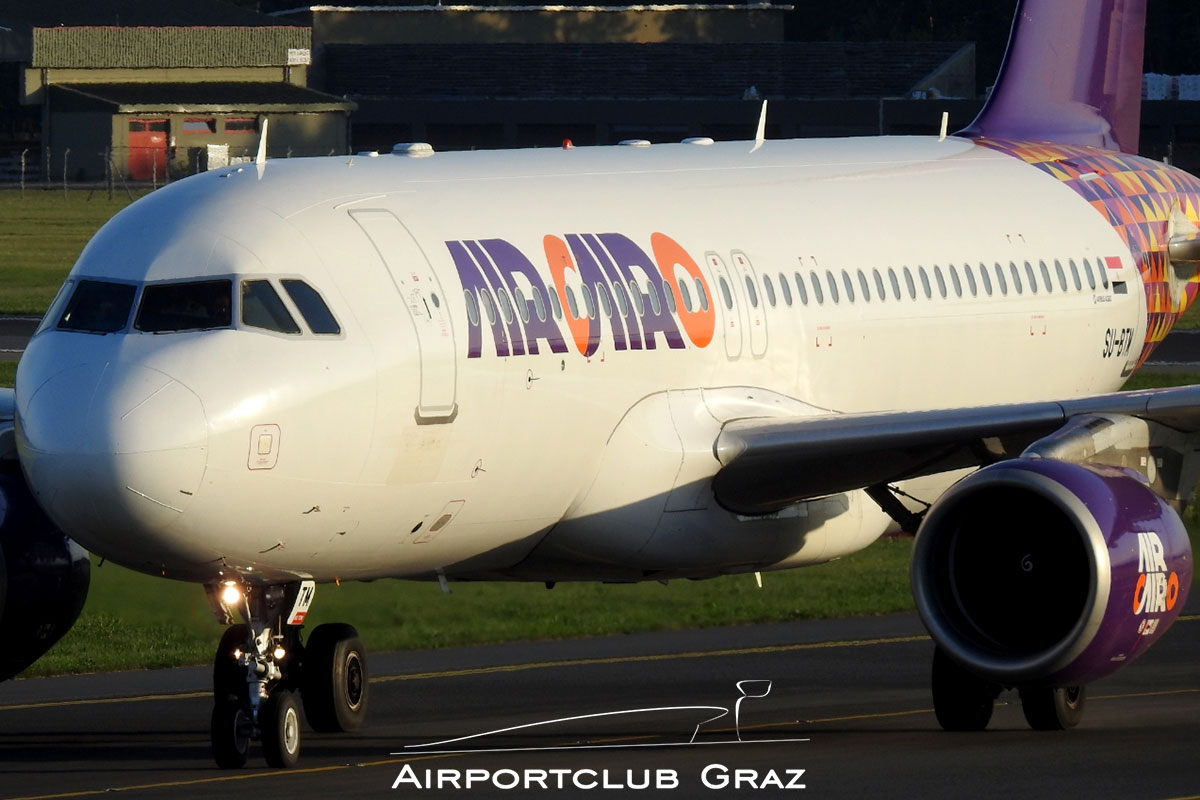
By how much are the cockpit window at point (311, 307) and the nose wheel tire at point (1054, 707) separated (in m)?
6.39

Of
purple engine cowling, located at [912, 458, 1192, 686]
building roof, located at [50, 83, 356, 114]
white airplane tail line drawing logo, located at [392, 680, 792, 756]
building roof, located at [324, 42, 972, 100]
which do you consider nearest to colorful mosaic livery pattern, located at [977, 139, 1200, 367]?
white airplane tail line drawing logo, located at [392, 680, 792, 756]

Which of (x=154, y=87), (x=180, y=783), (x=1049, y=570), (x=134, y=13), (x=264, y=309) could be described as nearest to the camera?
(x=264, y=309)

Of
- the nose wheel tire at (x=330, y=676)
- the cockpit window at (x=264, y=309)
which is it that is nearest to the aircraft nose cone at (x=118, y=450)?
the cockpit window at (x=264, y=309)

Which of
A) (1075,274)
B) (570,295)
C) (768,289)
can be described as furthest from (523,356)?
(1075,274)

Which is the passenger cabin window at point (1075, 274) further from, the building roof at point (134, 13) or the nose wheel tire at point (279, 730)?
the building roof at point (134, 13)

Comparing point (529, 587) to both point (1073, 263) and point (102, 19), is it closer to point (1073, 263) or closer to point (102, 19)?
point (1073, 263)

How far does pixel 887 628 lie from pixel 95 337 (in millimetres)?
12190

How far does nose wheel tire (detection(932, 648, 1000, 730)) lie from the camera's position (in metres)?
20.4

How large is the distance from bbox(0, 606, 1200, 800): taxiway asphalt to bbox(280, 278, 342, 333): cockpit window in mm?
3140

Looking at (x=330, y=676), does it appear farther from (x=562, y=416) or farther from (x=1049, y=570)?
(x=1049, y=570)

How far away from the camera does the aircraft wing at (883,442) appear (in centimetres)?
1980

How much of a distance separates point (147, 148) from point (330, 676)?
96437 millimetres

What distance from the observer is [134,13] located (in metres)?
134

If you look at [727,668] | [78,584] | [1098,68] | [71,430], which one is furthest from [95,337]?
[1098,68]
